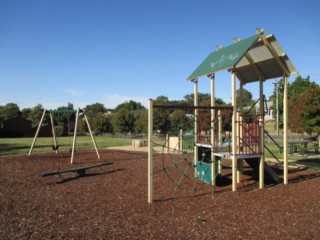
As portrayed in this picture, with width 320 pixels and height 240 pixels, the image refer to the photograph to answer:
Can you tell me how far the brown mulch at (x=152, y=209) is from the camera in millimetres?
4938

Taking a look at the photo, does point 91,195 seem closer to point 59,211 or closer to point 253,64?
point 59,211

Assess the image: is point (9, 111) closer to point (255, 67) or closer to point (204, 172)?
point (204, 172)

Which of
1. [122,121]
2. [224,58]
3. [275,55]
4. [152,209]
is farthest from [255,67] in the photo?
[122,121]

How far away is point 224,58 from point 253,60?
4.31 feet

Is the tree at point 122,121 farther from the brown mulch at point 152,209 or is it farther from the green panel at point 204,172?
the green panel at point 204,172

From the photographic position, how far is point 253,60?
9.50m

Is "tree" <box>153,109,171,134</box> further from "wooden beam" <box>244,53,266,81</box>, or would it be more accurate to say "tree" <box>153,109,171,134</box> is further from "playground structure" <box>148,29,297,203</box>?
"playground structure" <box>148,29,297,203</box>

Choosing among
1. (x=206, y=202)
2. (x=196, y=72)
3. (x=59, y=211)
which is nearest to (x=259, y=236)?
(x=206, y=202)

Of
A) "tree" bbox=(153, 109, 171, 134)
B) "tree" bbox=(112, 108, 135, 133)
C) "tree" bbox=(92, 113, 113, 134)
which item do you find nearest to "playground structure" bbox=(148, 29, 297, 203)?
"tree" bbox=(153, 109, 171, 134)

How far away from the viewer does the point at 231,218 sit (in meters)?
5.66

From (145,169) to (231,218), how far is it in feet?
21.2

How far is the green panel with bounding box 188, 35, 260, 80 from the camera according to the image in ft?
26.3

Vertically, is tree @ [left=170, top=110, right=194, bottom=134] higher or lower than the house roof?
lower

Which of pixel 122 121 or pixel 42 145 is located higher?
pixel 122 121
